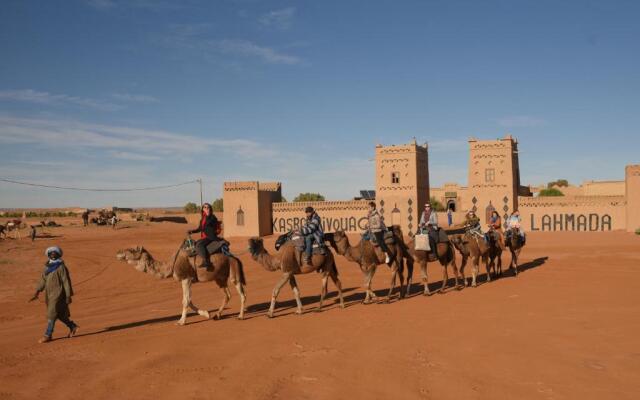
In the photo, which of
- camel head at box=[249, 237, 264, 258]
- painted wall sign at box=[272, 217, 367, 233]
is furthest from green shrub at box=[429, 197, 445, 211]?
camel head at box=[249, 237, 264, 258]

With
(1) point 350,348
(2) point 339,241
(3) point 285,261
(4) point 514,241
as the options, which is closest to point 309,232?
(3) point 285,261

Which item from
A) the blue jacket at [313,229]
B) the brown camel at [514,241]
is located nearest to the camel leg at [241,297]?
the blue jacket at [313,229]

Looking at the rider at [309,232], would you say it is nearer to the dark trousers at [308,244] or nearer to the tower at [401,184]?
the dark trousers at [308,244]

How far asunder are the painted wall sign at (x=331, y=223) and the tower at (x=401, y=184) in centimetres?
225

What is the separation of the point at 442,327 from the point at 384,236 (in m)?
3.78

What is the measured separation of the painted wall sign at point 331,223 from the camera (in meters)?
38.1

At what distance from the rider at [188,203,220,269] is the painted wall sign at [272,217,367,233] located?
27.0 m

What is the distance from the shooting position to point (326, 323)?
9789 mm

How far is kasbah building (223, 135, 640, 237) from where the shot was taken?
Result: 34125 mm

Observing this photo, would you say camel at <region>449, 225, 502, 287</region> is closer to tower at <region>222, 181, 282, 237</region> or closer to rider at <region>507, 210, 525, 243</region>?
rider at <region>507, 210, 525, 243</region>

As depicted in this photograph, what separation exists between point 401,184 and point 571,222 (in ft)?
38.6

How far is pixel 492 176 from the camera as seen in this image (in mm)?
35594

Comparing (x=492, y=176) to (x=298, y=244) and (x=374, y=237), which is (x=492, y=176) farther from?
(x=298, y=244)

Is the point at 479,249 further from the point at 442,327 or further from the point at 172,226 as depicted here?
the point at 172,226
